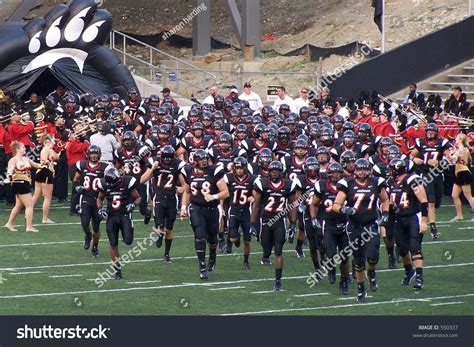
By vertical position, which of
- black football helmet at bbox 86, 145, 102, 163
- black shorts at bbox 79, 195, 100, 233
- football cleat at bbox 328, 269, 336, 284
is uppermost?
black football helmet at bbox 86, 145, 102, 163

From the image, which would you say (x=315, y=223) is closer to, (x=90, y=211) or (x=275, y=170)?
(x=275, y=170)

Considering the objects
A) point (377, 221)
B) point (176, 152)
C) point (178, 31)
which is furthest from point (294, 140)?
point (178, 31)

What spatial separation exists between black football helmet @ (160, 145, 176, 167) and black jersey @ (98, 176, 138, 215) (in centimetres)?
100

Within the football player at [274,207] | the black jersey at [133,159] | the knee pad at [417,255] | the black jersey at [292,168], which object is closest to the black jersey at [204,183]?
the football player at [274,207]

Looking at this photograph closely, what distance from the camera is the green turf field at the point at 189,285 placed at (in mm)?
16031

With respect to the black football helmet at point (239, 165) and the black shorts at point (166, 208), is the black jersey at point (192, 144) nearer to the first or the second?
the black shorts at point (166, 208)

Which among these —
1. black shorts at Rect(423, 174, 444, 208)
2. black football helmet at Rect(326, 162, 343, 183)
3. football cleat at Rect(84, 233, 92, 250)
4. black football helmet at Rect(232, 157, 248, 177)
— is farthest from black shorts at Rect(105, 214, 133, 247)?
black shorts at Rect(423, 174, 444, 208)

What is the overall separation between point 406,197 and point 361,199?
99cm

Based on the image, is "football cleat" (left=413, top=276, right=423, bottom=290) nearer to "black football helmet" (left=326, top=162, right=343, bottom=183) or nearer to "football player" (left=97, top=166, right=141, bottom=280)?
"black football helmet" (left=326, top=162, right=343, bottom=183)

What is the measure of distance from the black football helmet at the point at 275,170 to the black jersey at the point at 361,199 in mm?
1037

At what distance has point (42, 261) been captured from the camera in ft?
62.8

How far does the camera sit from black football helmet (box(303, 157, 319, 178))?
1838cm

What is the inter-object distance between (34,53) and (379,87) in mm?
8087

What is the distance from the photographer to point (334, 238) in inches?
667
